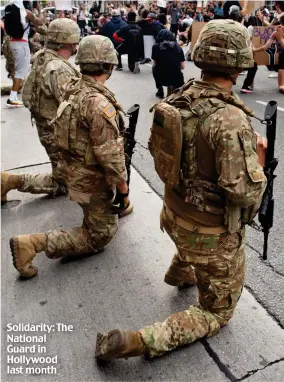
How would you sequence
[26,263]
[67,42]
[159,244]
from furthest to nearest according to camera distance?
[67,42]
[159,244]
[26,263]

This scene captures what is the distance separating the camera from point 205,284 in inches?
95.0

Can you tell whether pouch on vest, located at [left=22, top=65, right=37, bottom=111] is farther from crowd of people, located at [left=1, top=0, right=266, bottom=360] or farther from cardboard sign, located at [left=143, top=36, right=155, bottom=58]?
cardboard sign, located at [left=143, top=36, right=155, bottom=58]

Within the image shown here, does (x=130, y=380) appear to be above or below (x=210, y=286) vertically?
below

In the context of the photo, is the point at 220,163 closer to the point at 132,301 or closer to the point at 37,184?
the point at 132,301

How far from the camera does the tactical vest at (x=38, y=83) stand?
400 cm

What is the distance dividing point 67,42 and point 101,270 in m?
2.15

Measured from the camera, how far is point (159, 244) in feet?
11.8

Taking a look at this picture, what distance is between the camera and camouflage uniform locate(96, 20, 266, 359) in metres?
2.01

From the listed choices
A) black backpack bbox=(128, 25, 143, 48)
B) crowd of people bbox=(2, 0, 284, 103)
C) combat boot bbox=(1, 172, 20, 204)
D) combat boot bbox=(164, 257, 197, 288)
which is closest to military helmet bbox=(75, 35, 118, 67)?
combat boot bbox=(164, 257, 197, 288)

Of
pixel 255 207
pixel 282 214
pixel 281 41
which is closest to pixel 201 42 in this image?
pixel 255 207

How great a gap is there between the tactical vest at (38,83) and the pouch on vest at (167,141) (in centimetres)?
204

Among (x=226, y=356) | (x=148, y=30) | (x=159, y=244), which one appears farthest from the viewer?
(x=148, y=30)

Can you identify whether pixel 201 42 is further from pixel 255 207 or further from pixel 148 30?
pixel 148 30

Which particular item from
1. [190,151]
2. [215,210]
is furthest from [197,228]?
[190,151]
